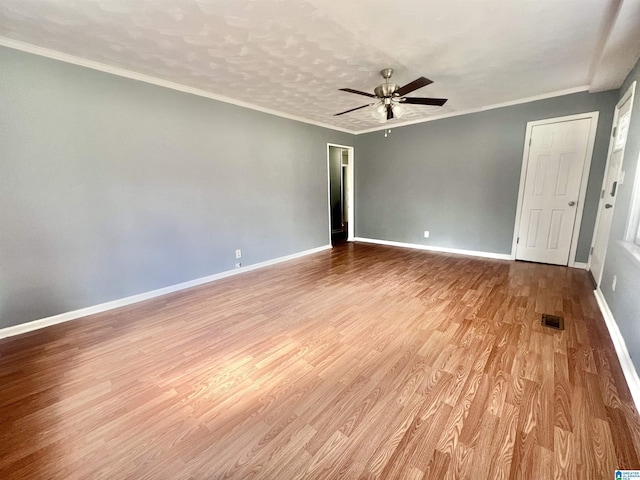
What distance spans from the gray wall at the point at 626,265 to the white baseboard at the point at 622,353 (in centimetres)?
5

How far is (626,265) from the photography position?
2.08 m

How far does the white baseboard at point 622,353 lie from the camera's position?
154 centimetres

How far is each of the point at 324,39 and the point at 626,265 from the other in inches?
Answer: 123

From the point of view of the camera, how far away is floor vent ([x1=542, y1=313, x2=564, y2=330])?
2.35 metres

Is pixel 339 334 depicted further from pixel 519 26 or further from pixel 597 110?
pixel 597 110

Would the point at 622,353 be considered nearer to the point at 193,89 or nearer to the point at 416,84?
the point at 416,84

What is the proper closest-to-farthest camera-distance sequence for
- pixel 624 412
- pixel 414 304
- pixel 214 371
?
pixel 624 412 → pixel 214 371 → pixel 414 304

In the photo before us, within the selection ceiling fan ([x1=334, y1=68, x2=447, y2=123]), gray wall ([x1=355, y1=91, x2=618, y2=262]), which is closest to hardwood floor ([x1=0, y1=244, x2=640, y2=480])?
gray wall ([x1=355, y1=91, x2=618, y2=262])

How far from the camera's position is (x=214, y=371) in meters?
1.90

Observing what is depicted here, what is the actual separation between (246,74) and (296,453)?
3.45 meters

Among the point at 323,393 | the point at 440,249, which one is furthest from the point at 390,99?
the point at 440,249

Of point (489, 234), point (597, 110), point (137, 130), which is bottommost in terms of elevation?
point (489, 234)

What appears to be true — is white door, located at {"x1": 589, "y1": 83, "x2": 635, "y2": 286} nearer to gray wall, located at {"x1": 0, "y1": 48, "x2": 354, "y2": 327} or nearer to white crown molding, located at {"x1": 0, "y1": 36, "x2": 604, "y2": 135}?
white crown molding, located at {"x1": 0, "y1": 36, "x2": 604, "y2": 135}

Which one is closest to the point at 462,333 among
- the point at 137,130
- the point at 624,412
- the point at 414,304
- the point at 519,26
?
the point at 414,304
